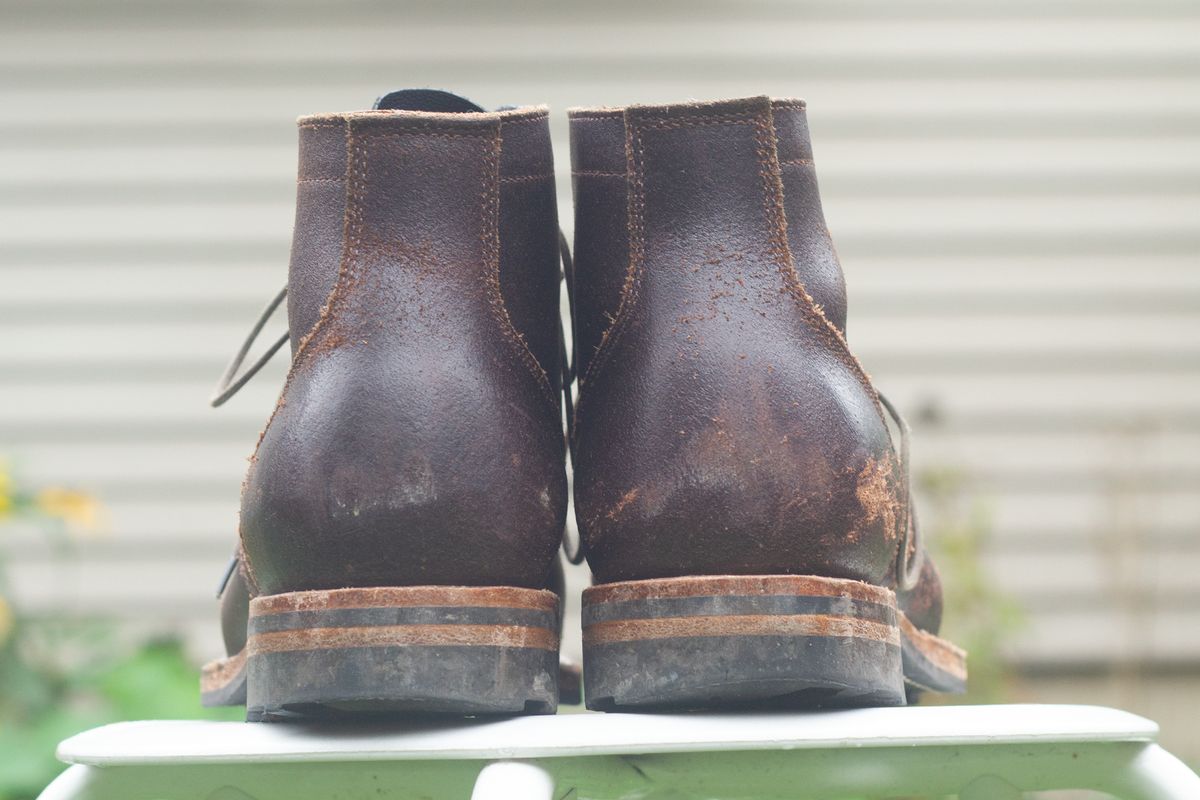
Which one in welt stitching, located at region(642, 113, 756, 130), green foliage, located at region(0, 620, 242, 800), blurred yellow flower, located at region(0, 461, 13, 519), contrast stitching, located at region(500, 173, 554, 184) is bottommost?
green foliage, located at region(0, 620, 242, 800)

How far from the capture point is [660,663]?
1.04m

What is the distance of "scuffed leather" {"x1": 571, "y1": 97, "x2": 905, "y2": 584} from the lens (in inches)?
42.5

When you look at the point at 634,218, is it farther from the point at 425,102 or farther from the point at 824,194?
the point at 824,194

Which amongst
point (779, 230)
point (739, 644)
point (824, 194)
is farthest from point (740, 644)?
point (824, 194)

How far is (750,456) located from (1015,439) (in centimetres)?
Result: 320

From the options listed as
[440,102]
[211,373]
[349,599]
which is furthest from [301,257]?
[211,373]

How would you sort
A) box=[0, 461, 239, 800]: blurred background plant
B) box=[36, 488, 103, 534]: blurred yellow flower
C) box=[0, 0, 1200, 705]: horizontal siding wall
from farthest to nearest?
box=[0, 0, 1200, 705]: horizontal siding wall → box=[36, 488, 103, 534]: blurred yellow flower → box=[0, 461, 239, 800]: blurred background plant

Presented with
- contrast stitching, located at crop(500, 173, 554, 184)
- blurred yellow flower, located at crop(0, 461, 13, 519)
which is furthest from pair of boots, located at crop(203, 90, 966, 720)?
blurred yellow flower, located at crop(0, 461, 13, 519)

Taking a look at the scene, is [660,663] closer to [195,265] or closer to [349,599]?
[349,599]

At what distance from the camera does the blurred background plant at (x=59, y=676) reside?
3.13m

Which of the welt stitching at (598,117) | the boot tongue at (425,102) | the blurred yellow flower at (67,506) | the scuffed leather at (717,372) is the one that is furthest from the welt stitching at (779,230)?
the blurred yellow flower at (67,506)

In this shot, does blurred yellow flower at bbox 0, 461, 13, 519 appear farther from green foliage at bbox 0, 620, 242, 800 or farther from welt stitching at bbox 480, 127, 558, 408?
welt stitching at bbox 480, 127, 558, 408

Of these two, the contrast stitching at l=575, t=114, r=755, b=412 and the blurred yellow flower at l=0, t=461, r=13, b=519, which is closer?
the contrast stitching at l=575, t=114, r=755, b=412

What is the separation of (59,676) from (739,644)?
2.91 meters
